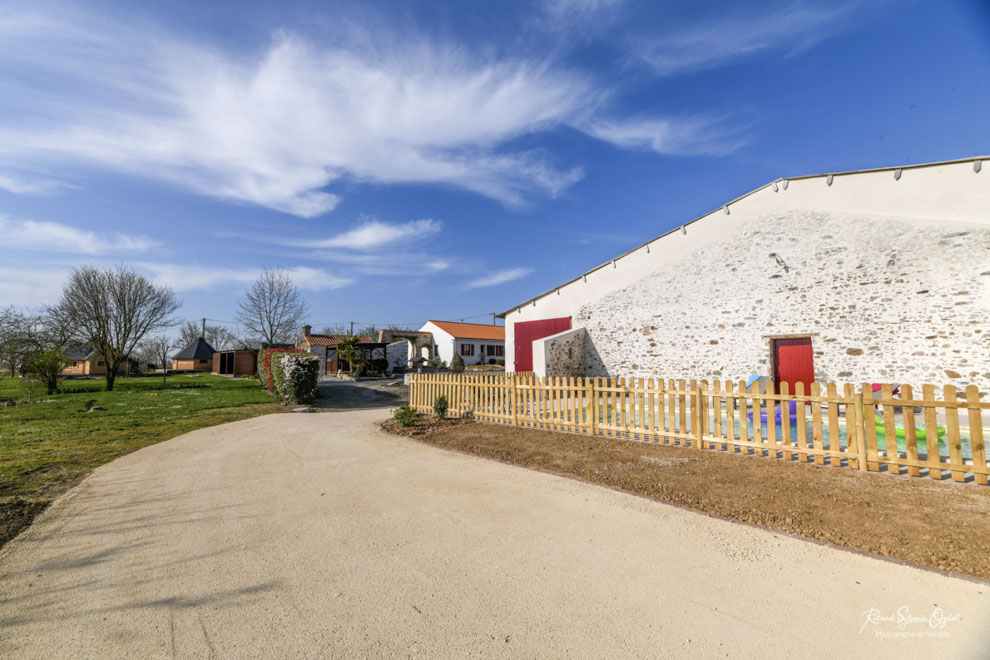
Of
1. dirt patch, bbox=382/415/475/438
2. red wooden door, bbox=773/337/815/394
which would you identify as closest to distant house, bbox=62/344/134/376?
dirt patch, bbox=382/415/475/438

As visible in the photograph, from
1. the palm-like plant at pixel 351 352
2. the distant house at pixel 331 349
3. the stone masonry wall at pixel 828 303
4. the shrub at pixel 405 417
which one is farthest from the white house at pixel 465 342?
the shrub at pixel 405 417

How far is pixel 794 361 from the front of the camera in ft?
40.7

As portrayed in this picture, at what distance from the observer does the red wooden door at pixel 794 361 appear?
12.1 m

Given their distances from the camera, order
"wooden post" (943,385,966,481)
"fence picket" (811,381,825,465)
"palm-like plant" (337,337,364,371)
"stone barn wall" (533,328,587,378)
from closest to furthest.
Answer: "wooden post" (943,385,966,481), "fence picket" (811,381,825,465), "stone barn wall" (533,328,587,378), "palm-like plant" (337,337,364,371)

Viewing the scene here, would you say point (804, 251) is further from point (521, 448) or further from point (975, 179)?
point (521, 448)

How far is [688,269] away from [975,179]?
663cm

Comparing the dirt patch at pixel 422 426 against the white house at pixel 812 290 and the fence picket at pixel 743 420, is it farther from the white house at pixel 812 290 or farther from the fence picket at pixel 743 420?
the white house at pixel 812 290

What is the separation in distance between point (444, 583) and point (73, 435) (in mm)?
10092

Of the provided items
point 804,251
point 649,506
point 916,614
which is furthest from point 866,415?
point 804,251

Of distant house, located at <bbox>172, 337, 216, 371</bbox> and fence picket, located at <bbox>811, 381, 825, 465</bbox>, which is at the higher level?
distant house, located at <bbox>172, 337, 216, 371</bbox>

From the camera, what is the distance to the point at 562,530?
382 centimetres

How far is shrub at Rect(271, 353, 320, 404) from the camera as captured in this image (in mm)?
14672

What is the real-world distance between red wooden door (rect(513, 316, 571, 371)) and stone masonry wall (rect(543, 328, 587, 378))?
977 millimetres

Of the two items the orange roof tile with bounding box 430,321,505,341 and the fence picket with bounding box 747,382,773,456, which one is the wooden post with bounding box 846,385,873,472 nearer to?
the fence picket with bounding box 747,382,773,456
